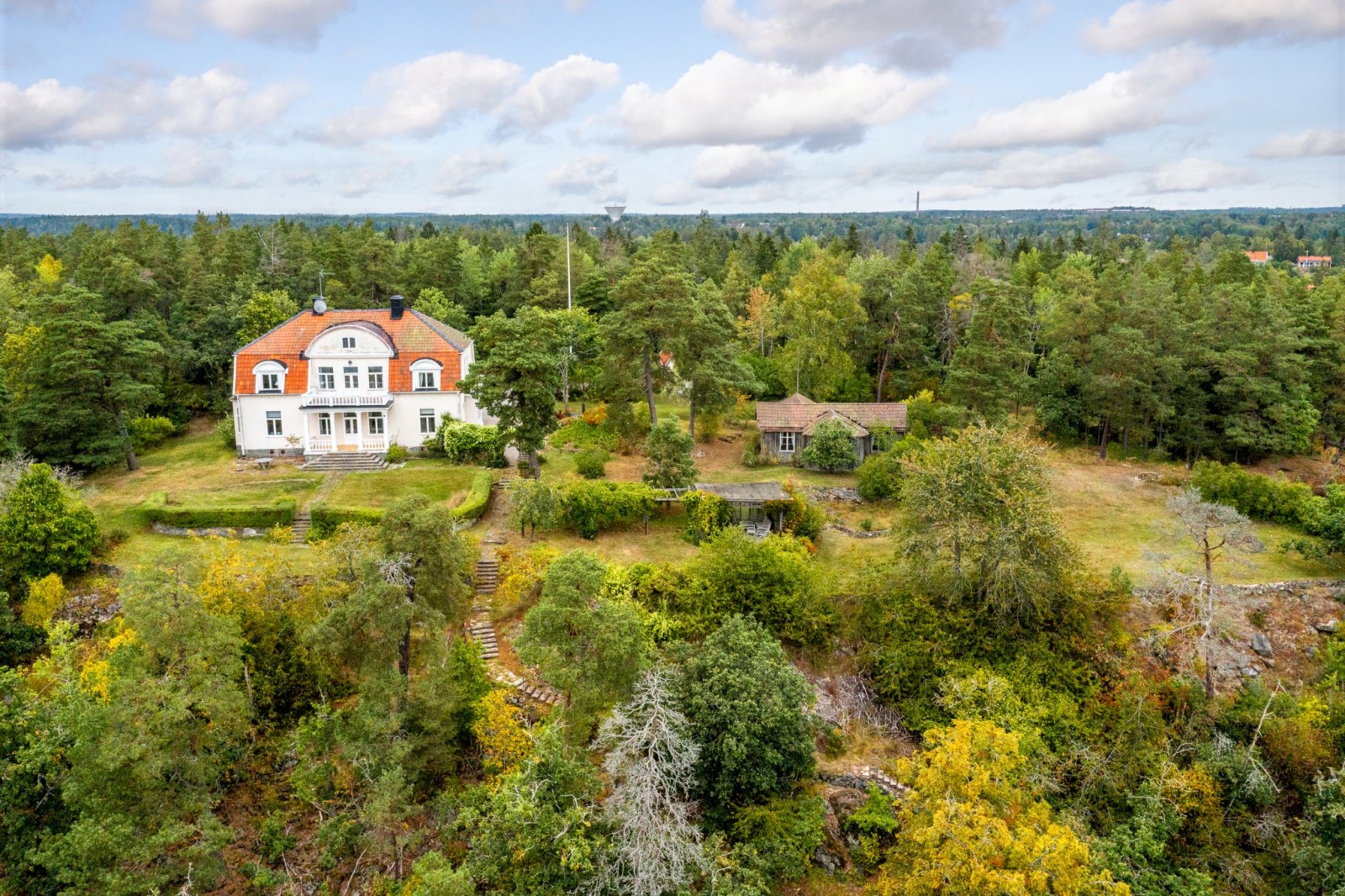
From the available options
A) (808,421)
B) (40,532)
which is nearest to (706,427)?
(808,421)

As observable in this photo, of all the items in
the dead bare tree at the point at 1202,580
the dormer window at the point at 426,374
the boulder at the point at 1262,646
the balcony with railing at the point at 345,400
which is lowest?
the boulder at the point at 1262,646

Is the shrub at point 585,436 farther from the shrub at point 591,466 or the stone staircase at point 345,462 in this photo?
the stone staircase at point 345,462

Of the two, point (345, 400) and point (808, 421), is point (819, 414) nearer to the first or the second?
point (808, 421)

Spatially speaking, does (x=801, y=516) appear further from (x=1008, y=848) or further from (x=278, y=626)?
(x=278, y=626)

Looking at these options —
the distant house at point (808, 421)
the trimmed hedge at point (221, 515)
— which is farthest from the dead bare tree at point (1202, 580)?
the trimmed hedge at point (221, 515)

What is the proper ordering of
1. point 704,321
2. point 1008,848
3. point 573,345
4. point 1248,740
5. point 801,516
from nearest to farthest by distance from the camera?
point 1008,848 → point 1248,740 → point 801,516 → point 704,321 → point 573,345

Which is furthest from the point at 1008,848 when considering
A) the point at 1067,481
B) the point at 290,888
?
the point at 1067,481
